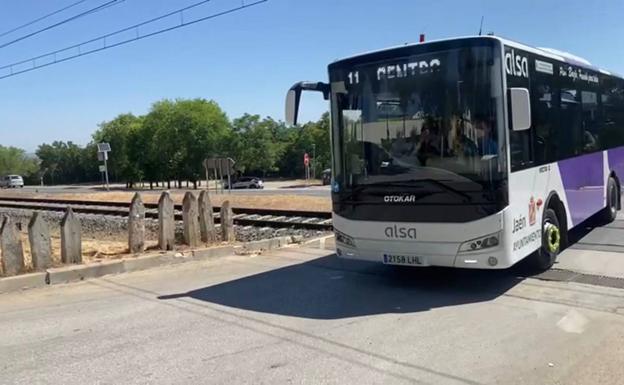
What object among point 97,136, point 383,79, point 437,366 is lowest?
point 437,366

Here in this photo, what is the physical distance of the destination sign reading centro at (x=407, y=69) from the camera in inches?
280

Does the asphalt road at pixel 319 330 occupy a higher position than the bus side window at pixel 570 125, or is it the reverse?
A: the bus side window at pixel 570 125

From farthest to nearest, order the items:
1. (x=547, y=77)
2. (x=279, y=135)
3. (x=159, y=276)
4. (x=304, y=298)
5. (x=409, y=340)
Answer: (x=279, y=135) → (x=159, y=276) → (x=547, y=77) → (x=304, y=298) → (x=409, y=340)

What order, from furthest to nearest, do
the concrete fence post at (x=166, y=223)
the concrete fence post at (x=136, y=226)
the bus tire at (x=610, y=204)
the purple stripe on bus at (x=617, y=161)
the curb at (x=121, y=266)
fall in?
1. the bus tire at (x=610, y=204)
2. the purple stripe on bus at (x=617, y=161)
3. the concrete fence post at (x=166, y=223)
4. the concrete fence post at (x=136, y=226)
5. the curb at (x=121, y=266)

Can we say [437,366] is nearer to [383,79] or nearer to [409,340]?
[409,340]

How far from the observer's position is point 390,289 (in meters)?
7.74

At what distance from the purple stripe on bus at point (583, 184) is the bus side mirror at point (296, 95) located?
378cm

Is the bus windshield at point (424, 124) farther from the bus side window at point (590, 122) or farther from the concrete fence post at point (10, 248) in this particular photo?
the concrete fence post at point (10, 248)

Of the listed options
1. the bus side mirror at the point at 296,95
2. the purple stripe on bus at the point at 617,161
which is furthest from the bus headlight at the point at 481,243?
the purple stripe on bus at the point at 617,161

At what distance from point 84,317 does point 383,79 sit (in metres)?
4.58

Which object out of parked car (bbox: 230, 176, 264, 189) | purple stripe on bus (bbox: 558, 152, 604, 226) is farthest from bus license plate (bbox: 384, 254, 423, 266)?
parked car (bbox: 230, 176, 264, 189)

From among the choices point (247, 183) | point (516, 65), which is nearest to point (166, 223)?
point (516, 65)

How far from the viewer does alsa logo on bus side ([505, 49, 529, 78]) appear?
7.00 metres

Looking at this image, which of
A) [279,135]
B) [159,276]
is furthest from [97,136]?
[159,276]
